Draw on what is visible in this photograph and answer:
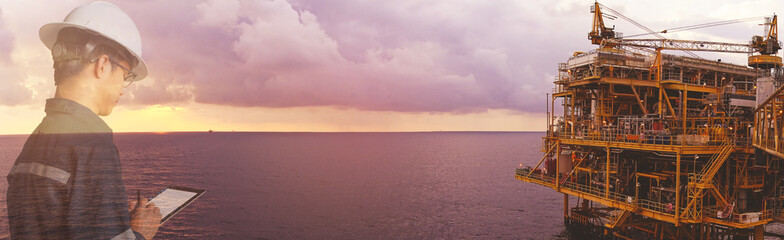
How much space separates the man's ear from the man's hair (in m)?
0.04

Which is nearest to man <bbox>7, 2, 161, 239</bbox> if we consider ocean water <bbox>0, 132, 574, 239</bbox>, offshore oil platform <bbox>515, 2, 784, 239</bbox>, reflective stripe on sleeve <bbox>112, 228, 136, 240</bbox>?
reflective stripe on sleeve <bbox>112, 228, 136, 240</bbox>

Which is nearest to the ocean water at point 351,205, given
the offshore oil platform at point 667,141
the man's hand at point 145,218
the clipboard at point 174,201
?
the offshore oil platform at point 667,141

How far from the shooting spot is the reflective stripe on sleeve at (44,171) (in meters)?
3.60

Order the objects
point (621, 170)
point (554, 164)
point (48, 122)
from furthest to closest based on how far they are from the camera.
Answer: point (554, 164)
point (621, 170)
point (48, 122)

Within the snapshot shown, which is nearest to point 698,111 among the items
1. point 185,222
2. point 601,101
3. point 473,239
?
point 601,101

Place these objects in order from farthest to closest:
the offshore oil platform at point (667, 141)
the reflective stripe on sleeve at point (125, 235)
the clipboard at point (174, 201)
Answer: the offshore oil platform at point (667, 141) → the clipboard at point (174, 201) → the reflective stripe on sleeve at point (125, 235)

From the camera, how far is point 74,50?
4215mm

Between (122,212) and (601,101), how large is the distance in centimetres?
3944

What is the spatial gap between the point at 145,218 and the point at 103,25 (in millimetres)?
2153

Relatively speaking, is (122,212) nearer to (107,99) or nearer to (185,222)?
(107,99)

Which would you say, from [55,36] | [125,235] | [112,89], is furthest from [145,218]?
[55,36]

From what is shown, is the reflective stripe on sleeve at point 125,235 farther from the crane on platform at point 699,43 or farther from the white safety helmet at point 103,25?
the crane on platform at point 699,43

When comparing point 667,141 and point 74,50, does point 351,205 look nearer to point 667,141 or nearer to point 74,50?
point 667,141

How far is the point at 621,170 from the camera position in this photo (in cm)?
3375
